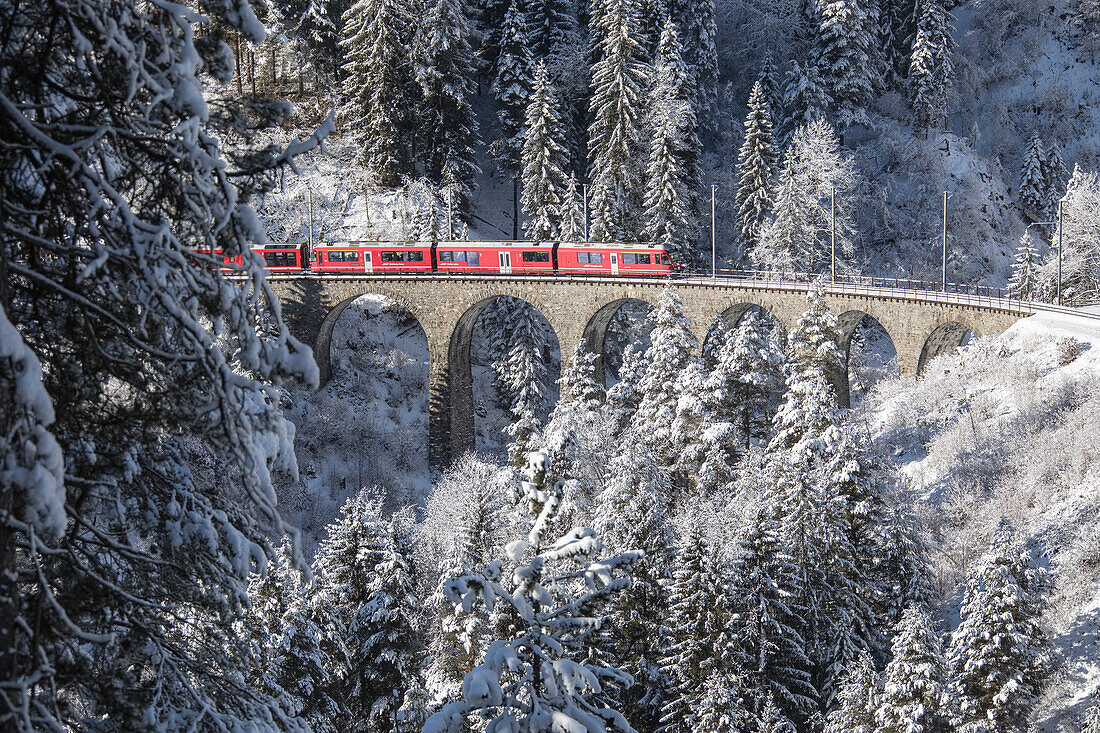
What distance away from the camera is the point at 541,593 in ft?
22.3

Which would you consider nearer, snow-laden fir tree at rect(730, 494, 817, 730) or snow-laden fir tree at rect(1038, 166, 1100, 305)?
snow-laden fir tree at rect(730, 494, 817, 730)

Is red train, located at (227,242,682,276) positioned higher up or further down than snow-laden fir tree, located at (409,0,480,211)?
further down

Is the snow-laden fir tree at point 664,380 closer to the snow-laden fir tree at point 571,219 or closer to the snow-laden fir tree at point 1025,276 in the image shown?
the snow-laden fir tree at point 571,219

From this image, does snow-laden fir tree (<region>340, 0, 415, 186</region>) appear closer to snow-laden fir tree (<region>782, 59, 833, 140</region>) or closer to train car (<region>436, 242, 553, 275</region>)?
train car (<region>436, 242, 553, 275</region>)

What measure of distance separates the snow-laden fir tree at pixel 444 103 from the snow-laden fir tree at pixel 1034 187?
3777cm

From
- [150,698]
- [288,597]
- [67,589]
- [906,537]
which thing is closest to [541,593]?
[150,698]

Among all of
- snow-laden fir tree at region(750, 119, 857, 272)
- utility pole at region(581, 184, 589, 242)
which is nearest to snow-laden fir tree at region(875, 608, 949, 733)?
utility pole at region(581, 184, 589, 242)

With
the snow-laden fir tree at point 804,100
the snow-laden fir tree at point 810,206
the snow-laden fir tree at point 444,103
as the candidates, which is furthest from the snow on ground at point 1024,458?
the snow-laden fir tree at point 444,103

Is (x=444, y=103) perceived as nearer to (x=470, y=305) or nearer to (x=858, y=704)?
(x=470, y=305)

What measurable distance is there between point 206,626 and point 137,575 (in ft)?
2.19

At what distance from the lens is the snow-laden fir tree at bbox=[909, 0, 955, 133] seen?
6662 cm

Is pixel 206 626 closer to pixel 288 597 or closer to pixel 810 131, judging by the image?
pixel 288 597

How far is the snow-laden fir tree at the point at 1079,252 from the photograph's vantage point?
4984 centimetres

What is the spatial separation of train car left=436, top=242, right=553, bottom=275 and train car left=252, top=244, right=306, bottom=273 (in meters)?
7.52
